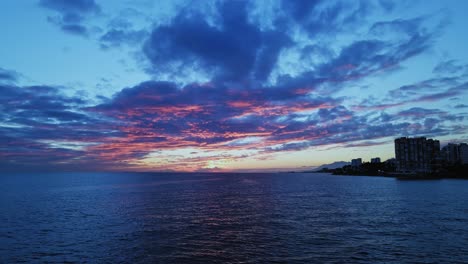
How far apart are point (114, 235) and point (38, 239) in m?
9.96

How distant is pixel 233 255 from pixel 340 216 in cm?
3042

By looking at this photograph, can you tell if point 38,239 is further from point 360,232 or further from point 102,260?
point 360,232

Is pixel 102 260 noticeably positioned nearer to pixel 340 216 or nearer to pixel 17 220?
pixel 17 220

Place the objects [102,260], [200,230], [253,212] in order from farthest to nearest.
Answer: [253,212] → [200,230] → [102,260]

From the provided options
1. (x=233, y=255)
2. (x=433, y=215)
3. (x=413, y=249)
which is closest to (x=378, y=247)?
(x=413, y=249)

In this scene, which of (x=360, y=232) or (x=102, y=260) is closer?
(x=102, y=260)

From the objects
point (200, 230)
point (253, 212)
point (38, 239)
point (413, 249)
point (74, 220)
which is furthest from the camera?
point (253, 212)

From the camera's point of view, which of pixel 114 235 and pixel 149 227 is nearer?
pixel 114 235

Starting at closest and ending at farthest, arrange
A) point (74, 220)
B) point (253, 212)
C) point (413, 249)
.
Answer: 1. point (413, 249)
2. point (74, 220)
3. point (253, 212)

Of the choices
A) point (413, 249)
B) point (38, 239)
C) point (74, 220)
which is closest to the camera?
point (413, 249)

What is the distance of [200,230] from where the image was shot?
4553 cm

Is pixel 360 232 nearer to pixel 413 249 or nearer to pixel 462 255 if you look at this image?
pixel 413 249

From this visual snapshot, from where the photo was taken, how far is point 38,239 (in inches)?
1630

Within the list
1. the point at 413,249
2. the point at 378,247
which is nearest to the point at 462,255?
the point at 413,249
